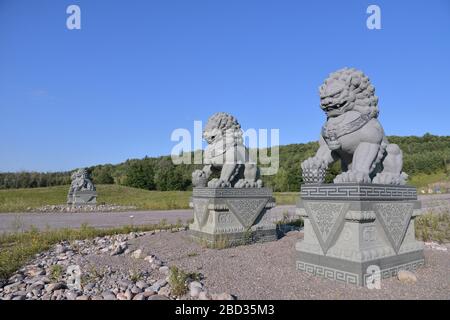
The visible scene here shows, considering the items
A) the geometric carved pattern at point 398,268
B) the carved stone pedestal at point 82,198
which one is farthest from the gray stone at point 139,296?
the carved stone pedestal at point 82,198

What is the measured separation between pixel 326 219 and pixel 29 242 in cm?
631

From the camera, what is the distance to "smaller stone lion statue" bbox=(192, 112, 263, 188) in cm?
714

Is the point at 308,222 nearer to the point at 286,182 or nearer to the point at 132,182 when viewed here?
the point at 286,182

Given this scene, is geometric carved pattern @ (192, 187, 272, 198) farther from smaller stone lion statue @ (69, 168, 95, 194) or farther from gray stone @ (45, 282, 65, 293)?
smaller stone lion statue @ (69, 168, 95, 194)

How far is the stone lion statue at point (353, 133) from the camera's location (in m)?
4.64

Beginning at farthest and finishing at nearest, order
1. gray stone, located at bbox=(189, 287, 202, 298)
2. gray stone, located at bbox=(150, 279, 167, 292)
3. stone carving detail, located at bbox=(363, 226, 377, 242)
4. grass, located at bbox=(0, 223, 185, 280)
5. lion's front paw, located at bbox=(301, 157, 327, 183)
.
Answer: grass, located at bbox=(0, 223, 185, 280) → lion's front paw, located at bbox=(301, 157, 327, 183) → stone carving detail, located at bbox=(363, 226, 377, 242) → gray stone, located at bbox=(150, 279, 167, 292) → gray stone, located at bbox=(189, 287, 202, 298)

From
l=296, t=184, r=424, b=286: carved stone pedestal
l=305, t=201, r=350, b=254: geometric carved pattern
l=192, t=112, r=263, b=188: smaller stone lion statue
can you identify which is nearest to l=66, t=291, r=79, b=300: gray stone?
l=296, t=184, r=424, b=286: carved stone pedestal

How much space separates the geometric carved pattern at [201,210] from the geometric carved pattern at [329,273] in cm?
259

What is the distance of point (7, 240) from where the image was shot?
25.0 feet

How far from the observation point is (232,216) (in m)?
6.75

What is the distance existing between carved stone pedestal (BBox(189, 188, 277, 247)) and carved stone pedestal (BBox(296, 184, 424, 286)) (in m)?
2.12

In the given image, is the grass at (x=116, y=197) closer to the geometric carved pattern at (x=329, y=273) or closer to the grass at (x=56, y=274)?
the grass at (x=56, y=274)

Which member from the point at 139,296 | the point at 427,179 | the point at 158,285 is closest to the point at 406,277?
the point at 158,285
